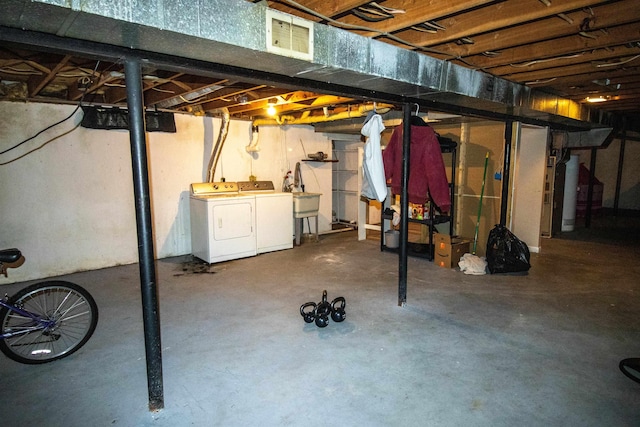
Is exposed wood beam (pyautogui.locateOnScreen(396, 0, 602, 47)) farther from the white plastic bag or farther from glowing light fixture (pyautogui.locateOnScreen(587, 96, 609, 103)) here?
glowing light fixture (pyautogui.locateOnScreen(587, 96, 609, 103))

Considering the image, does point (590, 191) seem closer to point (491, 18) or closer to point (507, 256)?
point (507, 256)

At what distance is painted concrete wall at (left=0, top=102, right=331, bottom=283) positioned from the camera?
4.39m

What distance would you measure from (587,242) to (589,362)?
4.86 m

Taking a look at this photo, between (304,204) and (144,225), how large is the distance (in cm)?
437

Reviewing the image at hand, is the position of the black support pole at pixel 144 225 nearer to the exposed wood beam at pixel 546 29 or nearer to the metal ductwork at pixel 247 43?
the metal ductwork at pixel 247 43

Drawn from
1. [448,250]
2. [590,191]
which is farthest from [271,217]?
[590,191]

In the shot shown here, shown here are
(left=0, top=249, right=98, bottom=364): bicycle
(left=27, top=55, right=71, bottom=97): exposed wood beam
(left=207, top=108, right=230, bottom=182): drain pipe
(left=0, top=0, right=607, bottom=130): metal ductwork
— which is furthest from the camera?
(left=207, top=108, right=230, bottom=182): drain pipe

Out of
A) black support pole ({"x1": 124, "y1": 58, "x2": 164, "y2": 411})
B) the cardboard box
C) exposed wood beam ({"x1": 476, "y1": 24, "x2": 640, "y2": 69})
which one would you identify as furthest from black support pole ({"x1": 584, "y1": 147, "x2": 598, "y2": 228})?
black support pole ({"x1": 124, "y1": 58, "x2": 164, "y2": 411})

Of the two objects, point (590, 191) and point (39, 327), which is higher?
point (590, 191)

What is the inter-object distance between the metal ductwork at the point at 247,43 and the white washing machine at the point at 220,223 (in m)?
2.85

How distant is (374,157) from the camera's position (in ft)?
11.4

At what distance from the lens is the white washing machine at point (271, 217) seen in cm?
565

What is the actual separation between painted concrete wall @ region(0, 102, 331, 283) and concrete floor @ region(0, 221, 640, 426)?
549mm

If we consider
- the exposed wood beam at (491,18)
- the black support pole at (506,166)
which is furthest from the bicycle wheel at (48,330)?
the black support pole at (506,166)
